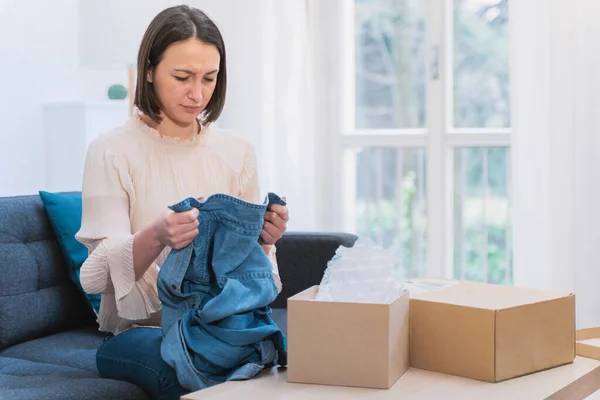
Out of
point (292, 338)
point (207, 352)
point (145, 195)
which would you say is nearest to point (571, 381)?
point (292, 338)

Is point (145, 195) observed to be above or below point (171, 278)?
above

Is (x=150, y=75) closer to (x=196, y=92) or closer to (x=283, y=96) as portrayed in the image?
→ (x=196, y=92)

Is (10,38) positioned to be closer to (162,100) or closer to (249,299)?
(162,100)

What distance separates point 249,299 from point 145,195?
0.44 metres

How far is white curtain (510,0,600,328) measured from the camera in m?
2.54

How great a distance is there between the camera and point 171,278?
1486 mm

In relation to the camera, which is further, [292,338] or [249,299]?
[249,299]

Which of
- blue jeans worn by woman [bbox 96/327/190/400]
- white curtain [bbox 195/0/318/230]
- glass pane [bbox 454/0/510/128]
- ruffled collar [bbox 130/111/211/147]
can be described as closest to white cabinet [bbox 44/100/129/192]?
white curtain [bbox 195/0/318/230]

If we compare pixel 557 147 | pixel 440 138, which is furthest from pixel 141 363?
pixel 440 138

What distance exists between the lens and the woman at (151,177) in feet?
5.34

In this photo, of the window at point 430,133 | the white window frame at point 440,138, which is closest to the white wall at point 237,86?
the window at point 430,133

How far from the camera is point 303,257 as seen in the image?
92.9 inches

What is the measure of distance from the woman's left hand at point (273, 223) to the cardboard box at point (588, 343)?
61 cm

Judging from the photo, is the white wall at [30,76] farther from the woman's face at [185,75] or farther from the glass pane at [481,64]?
the woman's face at [185,75]
